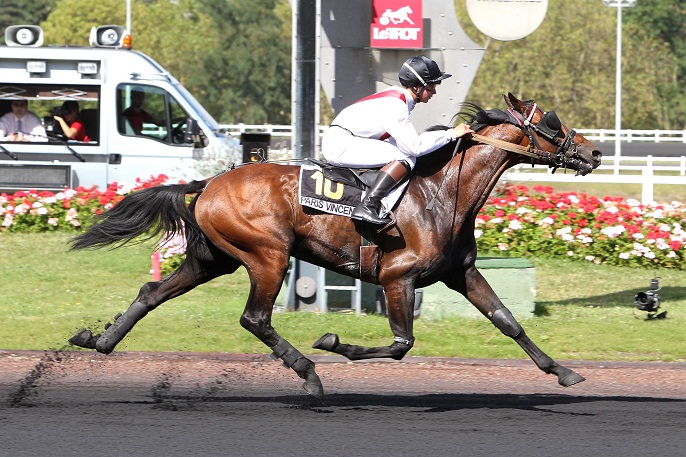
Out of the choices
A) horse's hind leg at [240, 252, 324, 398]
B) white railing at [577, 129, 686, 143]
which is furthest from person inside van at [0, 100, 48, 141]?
white railing at [577, 129, 686, 143]

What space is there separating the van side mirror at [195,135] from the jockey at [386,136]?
314 inches

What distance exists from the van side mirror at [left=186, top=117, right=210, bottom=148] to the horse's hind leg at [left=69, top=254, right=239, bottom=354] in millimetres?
7568

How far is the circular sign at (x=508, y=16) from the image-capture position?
10.4 meters

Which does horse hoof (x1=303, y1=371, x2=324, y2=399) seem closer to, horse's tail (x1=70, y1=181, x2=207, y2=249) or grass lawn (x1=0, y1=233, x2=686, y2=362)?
horse's tail (x1=70, y1=181, x2=207, y2=249)

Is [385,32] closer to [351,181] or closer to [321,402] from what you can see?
[351,181]

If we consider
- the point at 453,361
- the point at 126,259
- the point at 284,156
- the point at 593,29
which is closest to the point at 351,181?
the point at 453,361

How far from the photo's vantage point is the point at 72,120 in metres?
15.2

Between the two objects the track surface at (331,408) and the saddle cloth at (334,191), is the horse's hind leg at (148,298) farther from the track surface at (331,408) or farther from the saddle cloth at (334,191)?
the saddle cloth at (334,191)

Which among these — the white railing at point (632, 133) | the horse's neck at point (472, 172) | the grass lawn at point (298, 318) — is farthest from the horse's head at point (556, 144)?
the white railing at point (632, 133)

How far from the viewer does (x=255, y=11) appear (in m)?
53.8

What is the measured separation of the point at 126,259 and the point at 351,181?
598 cm

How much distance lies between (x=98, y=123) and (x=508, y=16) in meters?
6.83

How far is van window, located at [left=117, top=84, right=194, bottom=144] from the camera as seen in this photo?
15.0m

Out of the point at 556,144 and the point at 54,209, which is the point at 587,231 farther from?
the point at 54,209
